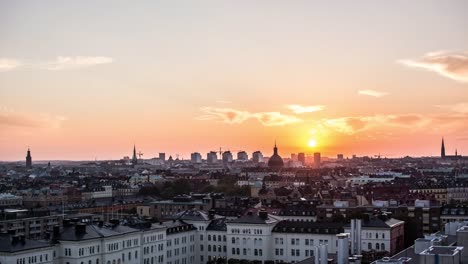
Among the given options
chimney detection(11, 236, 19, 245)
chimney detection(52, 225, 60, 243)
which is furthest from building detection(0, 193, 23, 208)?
chimney detection(11, 236, 19, 245)

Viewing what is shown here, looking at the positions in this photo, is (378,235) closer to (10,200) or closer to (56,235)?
(56,235)

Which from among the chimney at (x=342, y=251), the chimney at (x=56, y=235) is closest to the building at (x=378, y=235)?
the chimney at (x=342, y=251)

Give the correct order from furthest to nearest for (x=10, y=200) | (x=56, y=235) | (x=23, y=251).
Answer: (x=10, y=200)
(x=56, y=235)
(x=23, y=251)

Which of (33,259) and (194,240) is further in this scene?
(194,240)

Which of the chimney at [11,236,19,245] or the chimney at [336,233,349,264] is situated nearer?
the chimney at [336,233,349,264]

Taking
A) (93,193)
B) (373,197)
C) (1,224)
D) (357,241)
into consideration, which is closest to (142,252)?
(357,241)

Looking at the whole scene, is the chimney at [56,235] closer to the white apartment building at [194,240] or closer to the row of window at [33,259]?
the white apartment building at [194,240]

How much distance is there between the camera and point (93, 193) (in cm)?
14550

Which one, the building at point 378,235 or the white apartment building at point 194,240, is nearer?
the white apartment building at point 194,240

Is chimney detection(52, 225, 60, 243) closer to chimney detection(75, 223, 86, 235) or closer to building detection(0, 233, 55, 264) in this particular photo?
building detection(0, 233, 55, 264)

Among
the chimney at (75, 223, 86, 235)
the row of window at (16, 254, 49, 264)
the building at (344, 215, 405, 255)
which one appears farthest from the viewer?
the building at (344, 215, 405, 255)

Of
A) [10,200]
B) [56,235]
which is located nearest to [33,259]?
[56,235]

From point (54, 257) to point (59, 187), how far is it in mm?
93566

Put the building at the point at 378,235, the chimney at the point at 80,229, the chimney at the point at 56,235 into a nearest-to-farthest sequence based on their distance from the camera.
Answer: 1. the chimney at the point at 56,235
2. the chimney at the point at 80,229
3. the building at the point at 378,235
